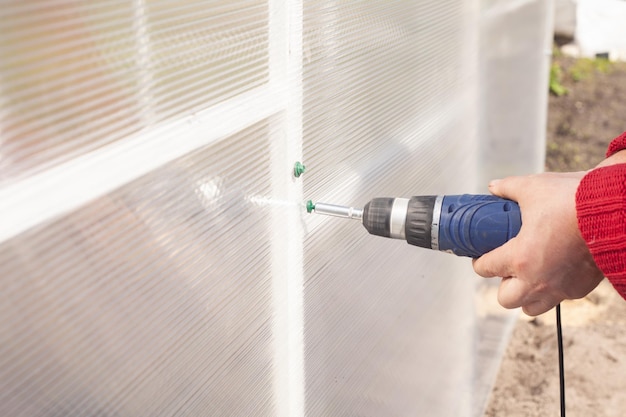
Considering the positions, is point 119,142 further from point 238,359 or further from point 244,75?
point 238,359

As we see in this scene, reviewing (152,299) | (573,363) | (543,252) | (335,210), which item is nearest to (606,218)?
(543,252)

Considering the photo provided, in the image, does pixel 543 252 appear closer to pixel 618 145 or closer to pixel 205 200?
pixel 618 145

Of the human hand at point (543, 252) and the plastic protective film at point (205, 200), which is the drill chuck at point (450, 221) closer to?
the human hand at point (543, 252)

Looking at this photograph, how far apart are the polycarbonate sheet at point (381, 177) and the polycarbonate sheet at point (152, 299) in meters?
0.17

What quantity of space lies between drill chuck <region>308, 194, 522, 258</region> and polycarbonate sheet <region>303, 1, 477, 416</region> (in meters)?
0.14

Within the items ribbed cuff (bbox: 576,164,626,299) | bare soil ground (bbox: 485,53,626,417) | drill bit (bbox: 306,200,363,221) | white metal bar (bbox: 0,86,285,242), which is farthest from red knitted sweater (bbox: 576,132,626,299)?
bare soil ground (bbox: 485,53,626,417)

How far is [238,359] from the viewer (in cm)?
94

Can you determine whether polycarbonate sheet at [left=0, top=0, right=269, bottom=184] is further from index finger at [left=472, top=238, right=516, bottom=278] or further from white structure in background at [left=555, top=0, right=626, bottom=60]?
white structure in background at [left=555, top=0, right=626, bottom=60]

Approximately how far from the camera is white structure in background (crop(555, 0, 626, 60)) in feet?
19.7

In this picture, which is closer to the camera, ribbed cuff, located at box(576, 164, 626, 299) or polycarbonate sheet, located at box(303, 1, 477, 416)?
ribbed cuff, located at box(576, 164, 626, 299)

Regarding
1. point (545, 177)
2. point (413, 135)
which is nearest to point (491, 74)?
Answer: point (413, 135)

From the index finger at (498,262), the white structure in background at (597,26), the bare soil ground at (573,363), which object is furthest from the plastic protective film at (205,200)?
the white structure in background at (597,26)

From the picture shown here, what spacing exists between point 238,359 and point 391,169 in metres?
0.63

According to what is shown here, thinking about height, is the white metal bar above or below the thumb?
above
